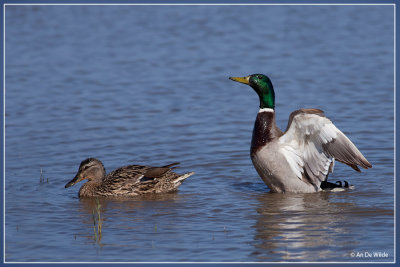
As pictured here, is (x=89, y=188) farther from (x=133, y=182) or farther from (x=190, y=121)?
(x=190, y=121)

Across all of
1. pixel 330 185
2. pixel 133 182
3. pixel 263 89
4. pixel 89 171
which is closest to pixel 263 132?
pixel 263 89

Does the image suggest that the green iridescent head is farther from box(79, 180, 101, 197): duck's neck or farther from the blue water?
box(79, 180, 101, 197): duck's neck

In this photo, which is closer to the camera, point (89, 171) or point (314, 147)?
point (314, 147)

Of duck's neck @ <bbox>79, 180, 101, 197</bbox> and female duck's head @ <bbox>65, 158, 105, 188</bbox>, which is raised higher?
female duck's head @ <bbox>65, 158, 105, 188</bbox>

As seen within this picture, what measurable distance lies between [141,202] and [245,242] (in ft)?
6.23

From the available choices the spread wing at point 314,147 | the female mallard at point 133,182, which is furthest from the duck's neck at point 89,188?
the spread wing at point 314,147

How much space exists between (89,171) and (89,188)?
9.9 inches

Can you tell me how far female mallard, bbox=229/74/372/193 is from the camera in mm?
8266

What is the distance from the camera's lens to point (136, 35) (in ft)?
57.6

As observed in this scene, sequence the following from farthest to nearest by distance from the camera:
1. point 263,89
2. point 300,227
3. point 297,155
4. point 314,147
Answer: point 263,89, point 297,155, point 314,147, point 300,227

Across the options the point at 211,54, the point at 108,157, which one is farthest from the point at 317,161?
the point at 211,54

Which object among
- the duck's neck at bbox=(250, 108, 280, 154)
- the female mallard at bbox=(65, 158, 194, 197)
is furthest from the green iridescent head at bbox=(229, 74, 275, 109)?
the female mallard at bbox=(65, 158, 194, 197)

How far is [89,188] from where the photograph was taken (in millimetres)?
8766

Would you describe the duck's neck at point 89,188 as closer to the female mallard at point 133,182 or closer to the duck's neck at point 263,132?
the female mallard at point 133,182
